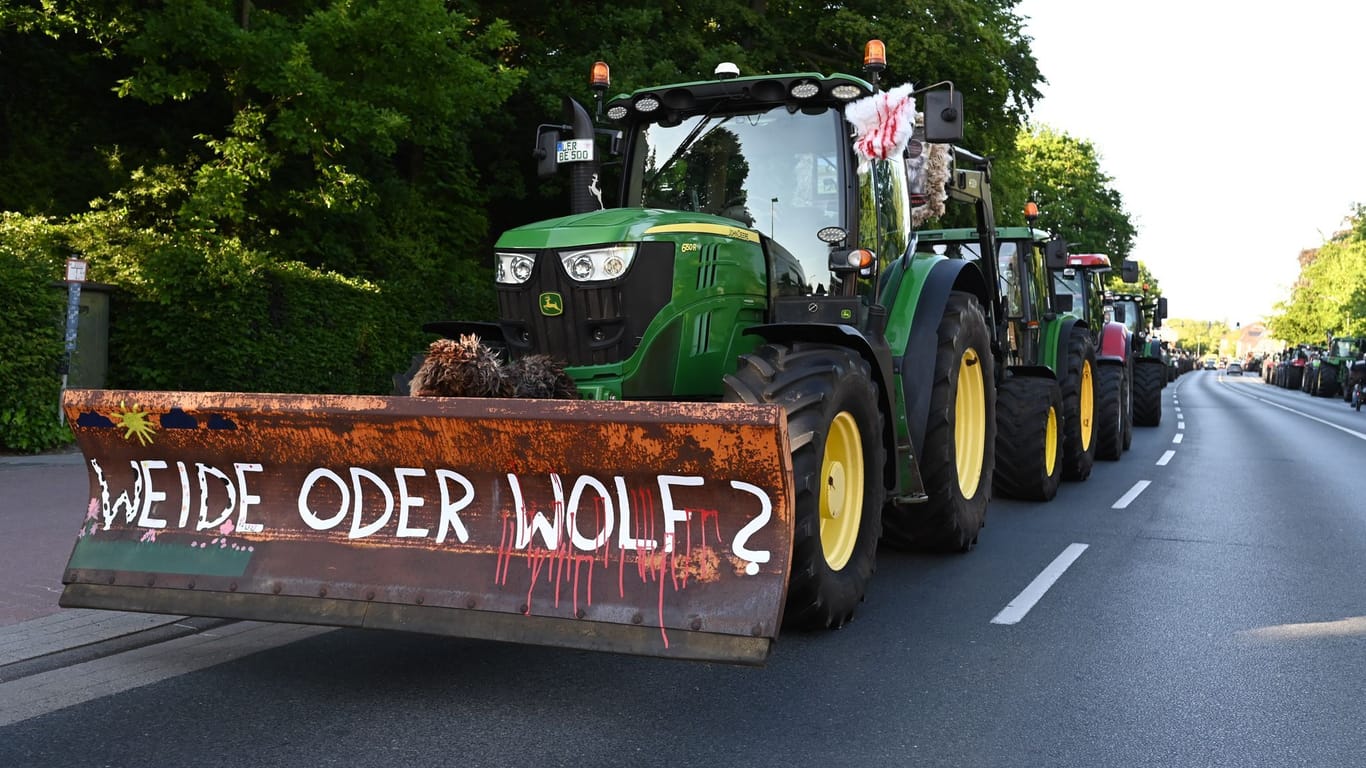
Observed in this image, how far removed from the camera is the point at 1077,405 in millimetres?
11055

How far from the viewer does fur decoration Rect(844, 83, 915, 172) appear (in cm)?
613

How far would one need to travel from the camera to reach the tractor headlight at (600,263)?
17.4 ft

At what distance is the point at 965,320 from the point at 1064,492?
459 centimetres

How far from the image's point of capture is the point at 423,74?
12836 millimetres

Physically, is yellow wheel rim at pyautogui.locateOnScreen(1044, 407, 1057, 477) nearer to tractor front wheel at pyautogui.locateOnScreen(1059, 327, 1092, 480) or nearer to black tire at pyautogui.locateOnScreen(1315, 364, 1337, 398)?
tractor front wheel at pyautogui.locateOnScreen(1059, 327, 1092, 480)

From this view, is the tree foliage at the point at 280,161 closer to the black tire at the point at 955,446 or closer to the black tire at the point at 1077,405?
the black tire at the point at 1077,405

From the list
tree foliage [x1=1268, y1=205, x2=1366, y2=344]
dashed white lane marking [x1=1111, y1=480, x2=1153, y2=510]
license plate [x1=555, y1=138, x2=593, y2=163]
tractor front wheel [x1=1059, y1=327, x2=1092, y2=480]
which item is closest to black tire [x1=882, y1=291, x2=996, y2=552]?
license plate [x1=555, y1=138, x2=593, y2=163]

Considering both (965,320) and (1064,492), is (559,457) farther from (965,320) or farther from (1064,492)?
(1064,492)

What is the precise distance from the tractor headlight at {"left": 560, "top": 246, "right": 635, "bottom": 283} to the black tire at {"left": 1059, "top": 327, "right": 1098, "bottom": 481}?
6.97 metres

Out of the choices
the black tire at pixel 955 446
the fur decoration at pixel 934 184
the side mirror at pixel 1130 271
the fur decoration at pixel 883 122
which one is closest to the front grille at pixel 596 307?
the fur decoration at pixel 883 122

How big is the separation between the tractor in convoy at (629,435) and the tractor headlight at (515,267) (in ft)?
0.04

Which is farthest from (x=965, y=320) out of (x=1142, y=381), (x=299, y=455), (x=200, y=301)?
(x=1142, y=381)

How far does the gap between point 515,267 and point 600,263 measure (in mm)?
459

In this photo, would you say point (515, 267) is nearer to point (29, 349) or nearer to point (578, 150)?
point (578, 150)
